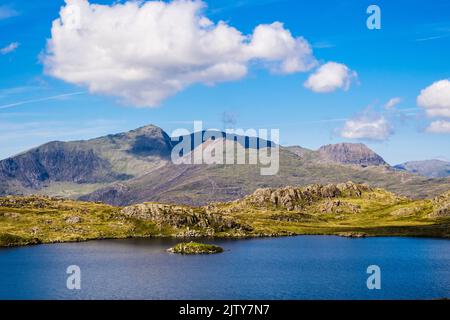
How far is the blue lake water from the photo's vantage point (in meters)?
116

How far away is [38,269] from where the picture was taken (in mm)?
153375

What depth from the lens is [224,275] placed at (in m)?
142

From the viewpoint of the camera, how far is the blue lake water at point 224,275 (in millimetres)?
116438

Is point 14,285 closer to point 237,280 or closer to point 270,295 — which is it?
point 237,280
